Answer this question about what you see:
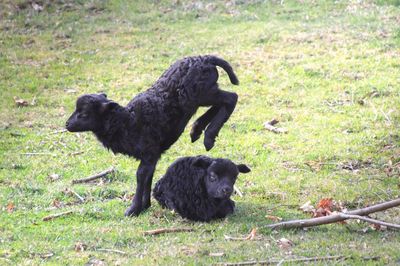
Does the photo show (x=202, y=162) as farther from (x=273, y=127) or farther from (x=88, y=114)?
(x=273, y=127)

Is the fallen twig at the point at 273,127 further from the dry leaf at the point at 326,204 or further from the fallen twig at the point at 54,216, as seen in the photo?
the fallen twig at the point at 54,216

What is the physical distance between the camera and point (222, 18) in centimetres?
2095

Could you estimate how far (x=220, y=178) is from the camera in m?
9.81

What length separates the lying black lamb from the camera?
32.2 ft

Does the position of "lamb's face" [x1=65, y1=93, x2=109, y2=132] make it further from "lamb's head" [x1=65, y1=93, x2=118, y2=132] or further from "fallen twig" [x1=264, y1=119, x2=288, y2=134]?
"fallen twig" [x1=264, y1=119, x2=288, y2=134]

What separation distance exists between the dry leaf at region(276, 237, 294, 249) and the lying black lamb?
994 millimetres

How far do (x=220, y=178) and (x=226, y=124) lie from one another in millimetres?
4754

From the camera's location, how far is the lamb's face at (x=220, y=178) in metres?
9.70

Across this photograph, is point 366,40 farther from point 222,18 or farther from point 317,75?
point 222,18

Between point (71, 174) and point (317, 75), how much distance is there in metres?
6.55

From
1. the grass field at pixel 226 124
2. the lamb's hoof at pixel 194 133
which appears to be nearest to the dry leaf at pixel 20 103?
the grass field at pixel 226 124

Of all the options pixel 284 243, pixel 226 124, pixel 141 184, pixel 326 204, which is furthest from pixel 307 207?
→ pixel 226 124

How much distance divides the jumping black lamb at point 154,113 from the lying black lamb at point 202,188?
0.32 meters

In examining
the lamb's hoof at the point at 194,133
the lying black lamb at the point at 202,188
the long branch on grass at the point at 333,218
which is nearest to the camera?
the long branch on grass at the point at 333,218
